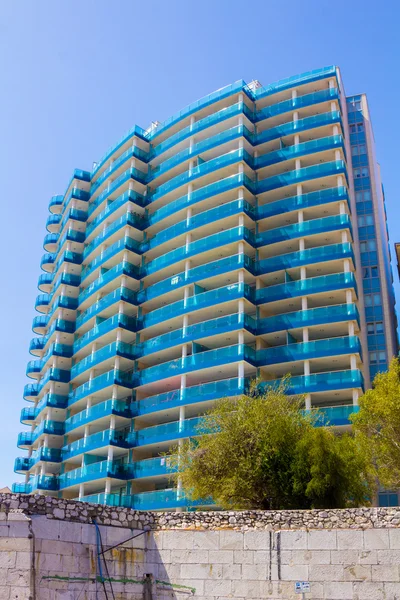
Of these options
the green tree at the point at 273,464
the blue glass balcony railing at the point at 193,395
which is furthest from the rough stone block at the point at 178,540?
the blue glass balcony railing at the point at 193,395

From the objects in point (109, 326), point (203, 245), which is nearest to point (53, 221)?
point (109, 326)

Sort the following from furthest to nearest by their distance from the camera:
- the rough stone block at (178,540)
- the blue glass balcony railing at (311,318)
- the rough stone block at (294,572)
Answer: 1. the blue glass balcony railing at (311,318)
2. the rough stone block at (178,540)
3. the rough stone block at (294,572)

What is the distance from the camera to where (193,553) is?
23.0 m

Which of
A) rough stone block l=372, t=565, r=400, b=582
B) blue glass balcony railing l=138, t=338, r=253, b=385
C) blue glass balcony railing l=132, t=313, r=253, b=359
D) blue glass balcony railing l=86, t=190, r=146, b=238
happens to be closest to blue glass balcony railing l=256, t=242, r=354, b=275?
blue glass balcony railing l=132, t=313, r=253, b=359

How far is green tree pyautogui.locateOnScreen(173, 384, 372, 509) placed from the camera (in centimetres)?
3659

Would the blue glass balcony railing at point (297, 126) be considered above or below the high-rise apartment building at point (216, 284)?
above

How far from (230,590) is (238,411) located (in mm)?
22287

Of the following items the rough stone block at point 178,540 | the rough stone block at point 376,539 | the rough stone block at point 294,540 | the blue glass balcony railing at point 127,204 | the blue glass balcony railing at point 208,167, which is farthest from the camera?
the blue glass balcony railing at point 127,204

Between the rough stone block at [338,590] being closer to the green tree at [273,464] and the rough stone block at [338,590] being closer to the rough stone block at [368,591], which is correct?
the rough stone block at [368,591]

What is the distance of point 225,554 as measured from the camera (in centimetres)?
2266

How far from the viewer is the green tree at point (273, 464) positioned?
36594 millimetres

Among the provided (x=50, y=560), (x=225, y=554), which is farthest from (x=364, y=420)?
(x=50, y=560)

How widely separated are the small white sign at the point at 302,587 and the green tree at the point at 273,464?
14.4m

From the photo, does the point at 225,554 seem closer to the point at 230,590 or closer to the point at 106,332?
the point at 230,590
